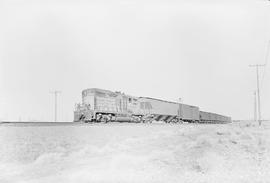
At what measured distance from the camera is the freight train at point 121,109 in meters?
19.7

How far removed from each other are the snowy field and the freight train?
6.69 m

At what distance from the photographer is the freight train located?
64.6 ft

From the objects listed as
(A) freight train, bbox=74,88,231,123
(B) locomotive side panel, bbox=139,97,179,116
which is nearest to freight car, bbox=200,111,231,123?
(A) freight train, bbox=74,88,231,123

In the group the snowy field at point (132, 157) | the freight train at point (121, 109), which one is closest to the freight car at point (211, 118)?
the freight train at point (121, 109)

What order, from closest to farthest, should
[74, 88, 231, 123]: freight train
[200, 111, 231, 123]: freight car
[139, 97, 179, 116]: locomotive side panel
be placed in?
[74, 88, 231, 123]: freight train → [139, 97, 179, 116]: locomotive side panel → [200, 111, 231, 123]: freight car

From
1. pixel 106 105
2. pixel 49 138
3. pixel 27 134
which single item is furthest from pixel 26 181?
pixel 106 105

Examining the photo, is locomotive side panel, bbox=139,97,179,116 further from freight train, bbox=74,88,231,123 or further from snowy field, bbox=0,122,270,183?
snowy field, bbox=0,122,270,183

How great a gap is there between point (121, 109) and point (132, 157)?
13.1m

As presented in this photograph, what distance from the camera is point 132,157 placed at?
8742mm

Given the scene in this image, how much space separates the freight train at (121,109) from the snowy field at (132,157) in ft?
21.9

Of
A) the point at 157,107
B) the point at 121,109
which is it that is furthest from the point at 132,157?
the point at 157,107

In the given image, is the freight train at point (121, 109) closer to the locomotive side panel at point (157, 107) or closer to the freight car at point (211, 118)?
the locomotive side panel at point (157, 107)

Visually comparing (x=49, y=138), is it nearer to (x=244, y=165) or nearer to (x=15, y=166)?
(x=15, y=166)

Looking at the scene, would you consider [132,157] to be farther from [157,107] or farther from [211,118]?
[211,118]
